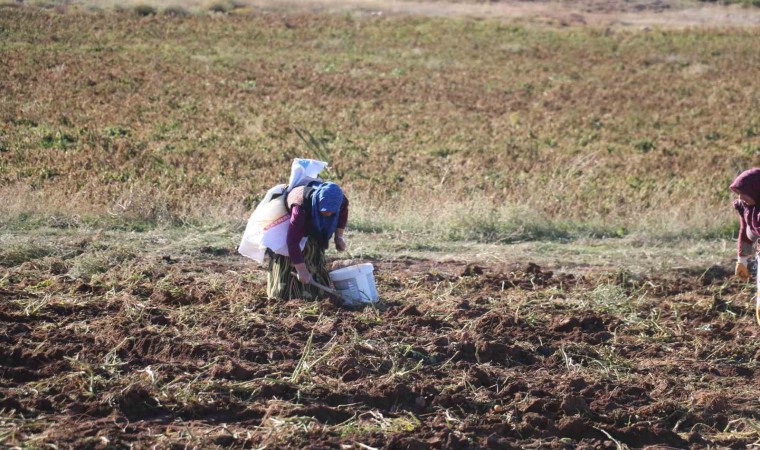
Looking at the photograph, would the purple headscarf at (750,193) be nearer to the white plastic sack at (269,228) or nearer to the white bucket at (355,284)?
the white bucket at (355,284)

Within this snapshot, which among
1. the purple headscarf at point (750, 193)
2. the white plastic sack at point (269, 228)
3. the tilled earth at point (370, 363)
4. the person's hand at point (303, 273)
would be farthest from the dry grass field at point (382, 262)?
the purple headscarf at point (750, 193)

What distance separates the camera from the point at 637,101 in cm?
2312

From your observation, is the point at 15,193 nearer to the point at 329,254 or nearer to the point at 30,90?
the point at 329,254

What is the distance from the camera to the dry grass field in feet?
17.5

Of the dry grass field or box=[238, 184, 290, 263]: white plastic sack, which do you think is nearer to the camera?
the dry grass field

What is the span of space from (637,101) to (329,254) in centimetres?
1558

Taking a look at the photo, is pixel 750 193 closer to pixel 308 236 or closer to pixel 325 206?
pixel 325 206

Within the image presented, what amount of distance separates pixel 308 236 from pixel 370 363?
4.73 feet

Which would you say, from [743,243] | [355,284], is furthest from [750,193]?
[355,284]

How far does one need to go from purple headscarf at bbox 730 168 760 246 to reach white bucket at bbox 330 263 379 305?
9.22 ft

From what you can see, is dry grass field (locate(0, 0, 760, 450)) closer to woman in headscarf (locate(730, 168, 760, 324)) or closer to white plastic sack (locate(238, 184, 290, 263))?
white plastic sack (locate(238, 184, 290, 263))

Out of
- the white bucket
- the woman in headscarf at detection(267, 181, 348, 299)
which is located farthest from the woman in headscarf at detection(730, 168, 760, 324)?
the woman in headscarf at detection(267, 181, 348, 299)

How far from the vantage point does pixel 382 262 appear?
30.3 ft

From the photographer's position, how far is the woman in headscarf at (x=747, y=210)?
6855 millimetres
